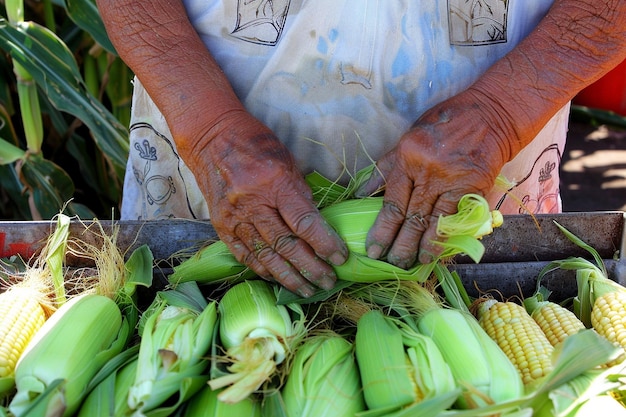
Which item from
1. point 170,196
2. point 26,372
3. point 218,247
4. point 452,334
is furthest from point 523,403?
point 170,196

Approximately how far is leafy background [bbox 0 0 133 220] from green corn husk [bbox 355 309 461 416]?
2.00 m

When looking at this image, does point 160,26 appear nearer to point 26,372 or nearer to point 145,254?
point 145,254

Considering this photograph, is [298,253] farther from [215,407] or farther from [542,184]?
[542,184]

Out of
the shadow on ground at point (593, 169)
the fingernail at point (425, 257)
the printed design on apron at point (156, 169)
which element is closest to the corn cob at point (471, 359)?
the fingernail at point (425, 257)

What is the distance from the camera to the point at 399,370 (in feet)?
4.06

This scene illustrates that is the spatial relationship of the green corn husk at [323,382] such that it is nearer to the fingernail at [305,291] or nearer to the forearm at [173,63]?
the fingernail at [305,291]

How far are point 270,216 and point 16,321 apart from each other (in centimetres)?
58

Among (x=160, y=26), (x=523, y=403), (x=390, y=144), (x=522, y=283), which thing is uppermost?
(x=160, y=26)

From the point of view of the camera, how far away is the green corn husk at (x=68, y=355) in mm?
1188

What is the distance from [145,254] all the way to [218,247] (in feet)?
0.60

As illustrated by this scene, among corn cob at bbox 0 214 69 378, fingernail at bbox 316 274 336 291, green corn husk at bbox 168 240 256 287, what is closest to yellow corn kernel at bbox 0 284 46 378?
corn cob at bbox 0 214 69 378

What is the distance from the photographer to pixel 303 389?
1258mm

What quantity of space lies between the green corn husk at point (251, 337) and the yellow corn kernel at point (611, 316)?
2.17 feet

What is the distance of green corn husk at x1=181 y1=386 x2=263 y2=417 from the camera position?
48.1 inches
